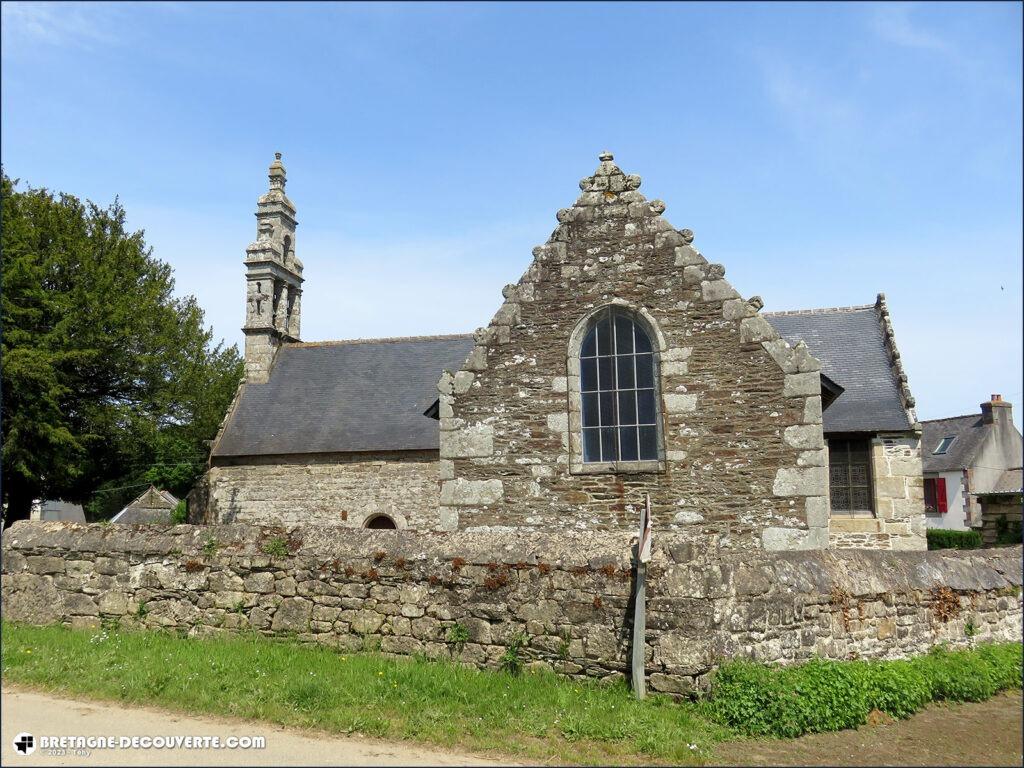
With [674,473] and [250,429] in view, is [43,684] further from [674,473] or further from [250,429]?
[250,429]

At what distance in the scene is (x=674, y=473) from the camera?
10602 mm

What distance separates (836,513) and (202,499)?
16772 millimetres

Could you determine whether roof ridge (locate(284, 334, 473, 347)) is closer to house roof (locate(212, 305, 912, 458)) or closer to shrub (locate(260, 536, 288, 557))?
house roof (locate(212, 305, 912, 458))

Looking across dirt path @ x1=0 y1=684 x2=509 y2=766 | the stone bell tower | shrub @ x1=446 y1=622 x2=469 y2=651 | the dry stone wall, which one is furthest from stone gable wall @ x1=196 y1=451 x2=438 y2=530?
dirt path @ x1=0 y1=684 x2=509 y2=766

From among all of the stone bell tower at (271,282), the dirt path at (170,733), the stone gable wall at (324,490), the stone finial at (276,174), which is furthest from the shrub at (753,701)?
the stone finial at (276,174)

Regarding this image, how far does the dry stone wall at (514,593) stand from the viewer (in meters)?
7.00

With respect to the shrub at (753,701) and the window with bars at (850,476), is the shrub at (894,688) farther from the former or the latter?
the window with bars at (850,476)

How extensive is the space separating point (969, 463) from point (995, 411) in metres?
3.51

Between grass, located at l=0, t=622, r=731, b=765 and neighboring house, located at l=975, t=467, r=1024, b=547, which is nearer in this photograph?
grass, located at l=0, t=622, r=731, b=765

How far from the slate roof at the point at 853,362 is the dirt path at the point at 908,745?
8.04 meters

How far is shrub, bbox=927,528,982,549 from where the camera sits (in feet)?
65.9

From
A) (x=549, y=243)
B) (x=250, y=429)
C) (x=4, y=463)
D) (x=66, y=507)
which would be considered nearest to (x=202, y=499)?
(x=250, y=429)

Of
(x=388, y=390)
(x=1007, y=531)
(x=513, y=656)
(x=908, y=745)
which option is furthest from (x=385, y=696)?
(x=388, y=390)

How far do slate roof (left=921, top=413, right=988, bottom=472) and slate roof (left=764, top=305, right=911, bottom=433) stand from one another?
18.4 m
